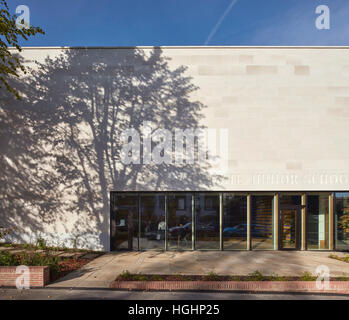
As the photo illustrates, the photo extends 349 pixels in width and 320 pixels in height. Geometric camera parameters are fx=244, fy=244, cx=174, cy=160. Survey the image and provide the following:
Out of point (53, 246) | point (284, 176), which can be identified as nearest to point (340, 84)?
point (284, 176)

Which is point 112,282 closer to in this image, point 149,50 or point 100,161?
point 100,161

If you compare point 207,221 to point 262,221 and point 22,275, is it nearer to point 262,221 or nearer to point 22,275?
point 262,221

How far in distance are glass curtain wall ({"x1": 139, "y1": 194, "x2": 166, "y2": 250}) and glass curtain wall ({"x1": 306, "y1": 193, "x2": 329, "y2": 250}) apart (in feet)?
26.1

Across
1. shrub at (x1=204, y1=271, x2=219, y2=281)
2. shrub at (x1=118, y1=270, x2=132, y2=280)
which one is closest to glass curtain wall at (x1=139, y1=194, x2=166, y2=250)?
shrub at (x1=118, y1=270, x2=132, y2=280)

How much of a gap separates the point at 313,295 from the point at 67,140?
1257cm

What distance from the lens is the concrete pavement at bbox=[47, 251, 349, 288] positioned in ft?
28.8

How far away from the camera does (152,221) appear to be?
512 inches

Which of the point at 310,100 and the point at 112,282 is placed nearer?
the point at 112,282

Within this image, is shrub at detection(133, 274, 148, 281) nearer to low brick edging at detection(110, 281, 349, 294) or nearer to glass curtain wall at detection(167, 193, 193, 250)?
low brick edging at detection(110, 281, 349, 294)

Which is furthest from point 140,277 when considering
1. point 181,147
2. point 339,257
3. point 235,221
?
point 339,257

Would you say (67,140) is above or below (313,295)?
above
